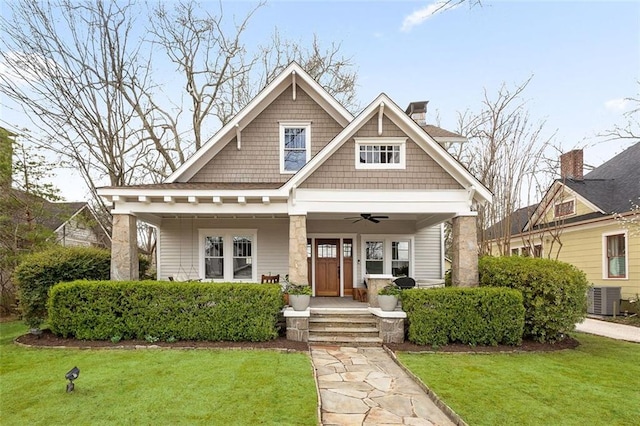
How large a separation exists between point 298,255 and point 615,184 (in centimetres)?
1417

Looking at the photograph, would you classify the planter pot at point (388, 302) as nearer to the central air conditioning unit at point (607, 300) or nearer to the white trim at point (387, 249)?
the white trim at point (387, 249)

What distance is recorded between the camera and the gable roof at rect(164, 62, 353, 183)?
1129cm

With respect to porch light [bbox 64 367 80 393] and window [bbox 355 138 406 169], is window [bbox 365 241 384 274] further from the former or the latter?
porch light [bbox 64 367 80 393]

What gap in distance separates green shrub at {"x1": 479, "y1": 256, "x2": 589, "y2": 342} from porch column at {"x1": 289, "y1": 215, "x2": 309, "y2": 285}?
15.6 feet

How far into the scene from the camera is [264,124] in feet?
39.0

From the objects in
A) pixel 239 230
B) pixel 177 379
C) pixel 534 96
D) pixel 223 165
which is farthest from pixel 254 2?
pixel 177 379

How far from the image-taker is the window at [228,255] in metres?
11.8

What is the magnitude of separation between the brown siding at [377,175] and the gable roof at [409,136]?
14 cm

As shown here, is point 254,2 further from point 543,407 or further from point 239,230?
point 543,407

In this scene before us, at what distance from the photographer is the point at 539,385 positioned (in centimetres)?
575

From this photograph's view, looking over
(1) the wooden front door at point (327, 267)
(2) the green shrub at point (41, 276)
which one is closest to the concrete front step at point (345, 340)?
(1) the wooden front door at point (327, 267)

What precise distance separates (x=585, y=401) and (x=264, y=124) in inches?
408

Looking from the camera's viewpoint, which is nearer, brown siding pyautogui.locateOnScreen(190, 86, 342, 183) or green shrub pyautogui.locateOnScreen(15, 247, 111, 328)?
green shrub pyautogui.locateOnScreen(15, 247, 111, 328)

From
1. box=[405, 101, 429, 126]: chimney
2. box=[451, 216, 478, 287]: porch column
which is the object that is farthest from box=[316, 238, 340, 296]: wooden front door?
box=[405, 101, 429, 126]: chimney
